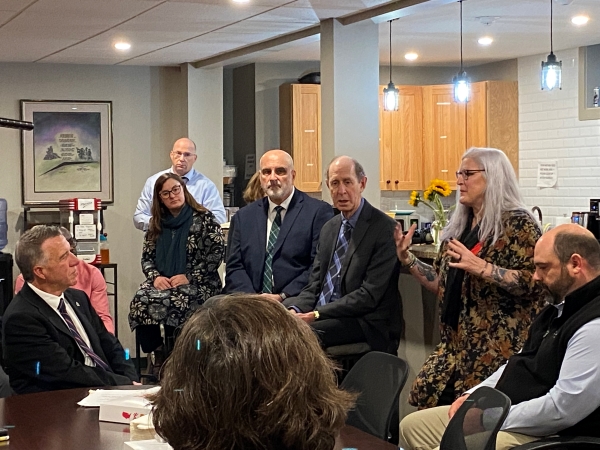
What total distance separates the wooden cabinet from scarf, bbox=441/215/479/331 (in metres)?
5.23

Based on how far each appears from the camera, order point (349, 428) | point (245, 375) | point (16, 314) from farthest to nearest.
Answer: point (16, 314)
point (349, 428)
point (245, 375)

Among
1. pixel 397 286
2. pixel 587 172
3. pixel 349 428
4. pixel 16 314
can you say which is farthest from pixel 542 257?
pixel 587 172

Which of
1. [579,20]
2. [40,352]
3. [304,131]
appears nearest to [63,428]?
[40,352]

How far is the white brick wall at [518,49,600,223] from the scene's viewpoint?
8.62 metres

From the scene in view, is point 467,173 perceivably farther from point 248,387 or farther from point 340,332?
point 248,387

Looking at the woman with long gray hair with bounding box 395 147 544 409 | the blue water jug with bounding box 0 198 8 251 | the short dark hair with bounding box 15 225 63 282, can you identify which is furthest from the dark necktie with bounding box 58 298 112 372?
the blue water jug with bounding box 0 198 8 251

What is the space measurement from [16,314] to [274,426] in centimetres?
248

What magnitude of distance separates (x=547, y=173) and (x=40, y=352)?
6.55m

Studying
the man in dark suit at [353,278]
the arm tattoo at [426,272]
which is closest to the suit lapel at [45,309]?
the man in dark suit at [353,278]

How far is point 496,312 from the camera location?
3715 millimetres

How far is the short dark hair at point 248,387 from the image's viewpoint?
1.28m

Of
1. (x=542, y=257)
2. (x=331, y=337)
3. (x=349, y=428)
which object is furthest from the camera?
(x=331, y=337)

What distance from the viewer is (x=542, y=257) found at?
10.5ft

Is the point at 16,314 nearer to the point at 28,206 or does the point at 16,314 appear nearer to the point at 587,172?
the point at 28,206
